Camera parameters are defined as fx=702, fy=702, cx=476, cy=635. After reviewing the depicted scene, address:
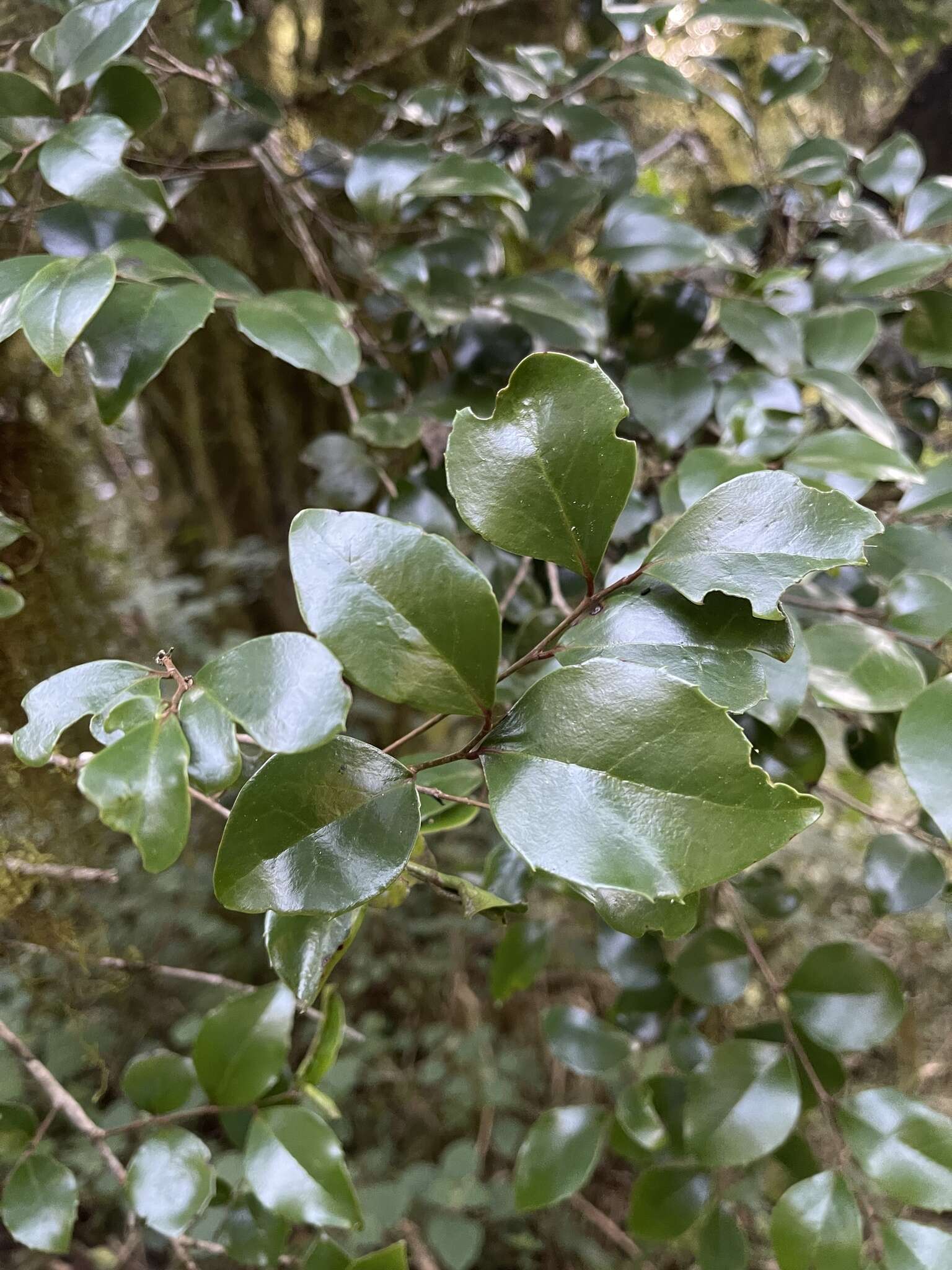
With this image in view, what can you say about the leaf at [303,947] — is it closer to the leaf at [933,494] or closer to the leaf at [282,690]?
the leaf at [282,690]

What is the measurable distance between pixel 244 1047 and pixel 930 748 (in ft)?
1.49

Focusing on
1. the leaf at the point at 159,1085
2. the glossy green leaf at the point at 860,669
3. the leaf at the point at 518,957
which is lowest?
the leaf at the point at 518,957

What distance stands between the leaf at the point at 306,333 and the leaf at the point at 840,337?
1.14 feet

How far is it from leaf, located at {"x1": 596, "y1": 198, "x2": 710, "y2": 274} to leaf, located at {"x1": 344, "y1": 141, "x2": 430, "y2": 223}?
0.53 ft

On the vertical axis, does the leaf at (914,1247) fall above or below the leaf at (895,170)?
below

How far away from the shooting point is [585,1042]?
24.3 inches

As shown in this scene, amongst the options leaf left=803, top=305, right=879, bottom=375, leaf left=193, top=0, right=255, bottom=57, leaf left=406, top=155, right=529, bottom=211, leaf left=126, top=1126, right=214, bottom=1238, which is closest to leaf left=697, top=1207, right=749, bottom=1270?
leaf left=126, top=1126, right=214, bottom=1238

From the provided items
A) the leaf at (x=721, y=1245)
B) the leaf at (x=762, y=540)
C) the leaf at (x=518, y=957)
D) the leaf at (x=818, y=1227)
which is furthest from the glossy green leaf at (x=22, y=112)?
the leaf at (x=721, y=1245)

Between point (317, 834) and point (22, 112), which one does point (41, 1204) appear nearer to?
point (317, 834)

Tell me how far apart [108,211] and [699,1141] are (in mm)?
729

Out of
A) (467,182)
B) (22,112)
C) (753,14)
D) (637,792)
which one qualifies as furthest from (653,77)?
(637,792)

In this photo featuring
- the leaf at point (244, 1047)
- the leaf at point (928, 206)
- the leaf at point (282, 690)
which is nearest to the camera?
the leaf at point (282, 690)

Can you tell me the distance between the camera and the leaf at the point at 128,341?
14.2 inches

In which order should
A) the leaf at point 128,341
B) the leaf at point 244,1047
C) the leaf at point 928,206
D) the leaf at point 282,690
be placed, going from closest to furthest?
the leaf at point 282,690 < the leaf at point 128,341 < the leaf at point 244,1047 < the leaf at point 928,206
